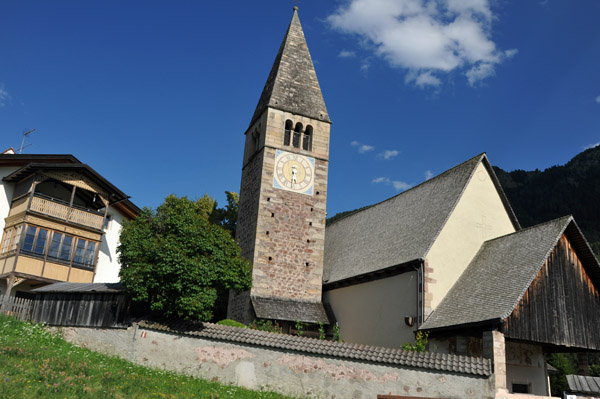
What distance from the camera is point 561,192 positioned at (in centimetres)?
10406

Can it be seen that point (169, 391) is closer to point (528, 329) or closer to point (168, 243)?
point (168, 243)

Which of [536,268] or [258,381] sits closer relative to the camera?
[258,381]

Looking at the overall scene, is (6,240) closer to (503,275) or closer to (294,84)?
(294,84)

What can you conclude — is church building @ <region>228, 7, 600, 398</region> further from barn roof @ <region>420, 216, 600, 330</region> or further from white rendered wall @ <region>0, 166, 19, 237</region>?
white rendered wall @ <region>0, 166, 19, 237</region>

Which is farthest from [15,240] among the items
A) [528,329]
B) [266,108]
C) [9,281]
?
[528,329]

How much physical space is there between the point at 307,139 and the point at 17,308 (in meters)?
18.3

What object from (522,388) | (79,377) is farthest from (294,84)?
(79,377)

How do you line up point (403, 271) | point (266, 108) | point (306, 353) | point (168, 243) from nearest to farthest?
1. point (306, 353)
2. point (168, 243)
3. point (403, 271)
4. point (266, 108)

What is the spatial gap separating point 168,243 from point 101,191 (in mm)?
14571

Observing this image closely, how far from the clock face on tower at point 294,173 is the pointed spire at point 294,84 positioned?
9.79ft

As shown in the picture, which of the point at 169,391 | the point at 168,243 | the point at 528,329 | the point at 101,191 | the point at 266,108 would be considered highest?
the point at 266,108

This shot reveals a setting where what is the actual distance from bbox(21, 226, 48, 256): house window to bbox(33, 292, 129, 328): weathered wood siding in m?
5.44

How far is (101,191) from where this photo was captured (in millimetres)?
33188

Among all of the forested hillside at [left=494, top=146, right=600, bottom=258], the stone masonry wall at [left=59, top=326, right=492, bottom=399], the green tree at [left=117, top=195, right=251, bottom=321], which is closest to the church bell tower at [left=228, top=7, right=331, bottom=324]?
the green tree at [left=117, top=195, right=251, bottom=321]
